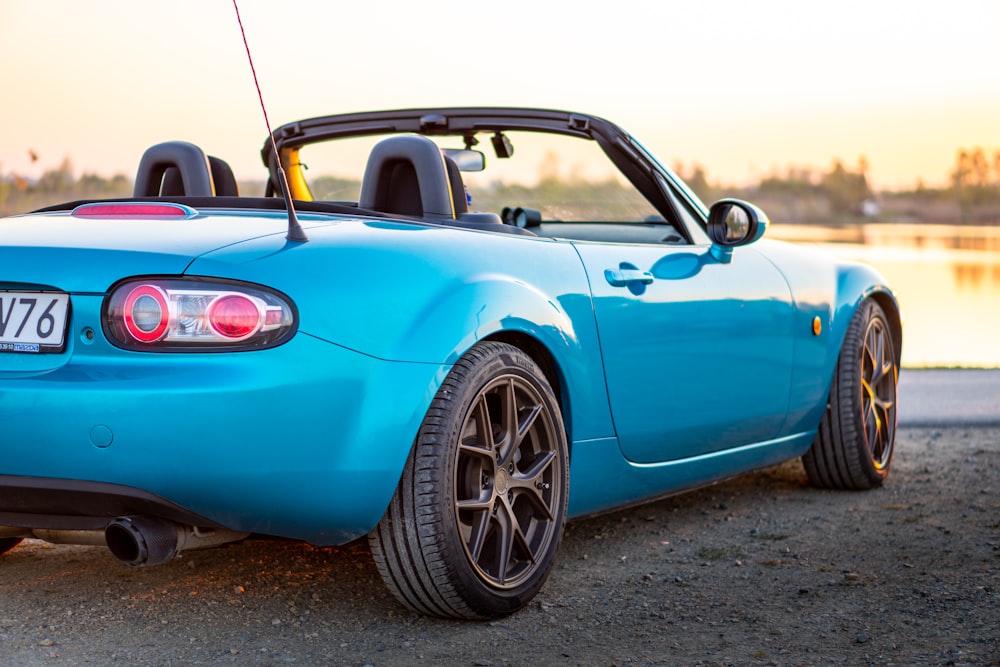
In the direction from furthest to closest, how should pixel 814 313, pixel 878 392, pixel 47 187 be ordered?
1. pixel 47 187
2. pixel 878 392
3. pixel 814 313

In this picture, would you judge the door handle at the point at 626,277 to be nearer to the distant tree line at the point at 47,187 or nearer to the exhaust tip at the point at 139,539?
the exhaust tip at the point at 139,539

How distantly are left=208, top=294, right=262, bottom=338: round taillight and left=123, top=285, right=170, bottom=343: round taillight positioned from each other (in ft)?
0.34

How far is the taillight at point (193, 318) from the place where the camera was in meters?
3.08

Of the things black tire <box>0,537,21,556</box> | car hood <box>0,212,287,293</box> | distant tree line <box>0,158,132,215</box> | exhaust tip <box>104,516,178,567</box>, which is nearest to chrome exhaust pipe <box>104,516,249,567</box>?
exhaust tip <box>104,516,178,567</box>

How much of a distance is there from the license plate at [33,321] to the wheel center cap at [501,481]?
1.17 meters

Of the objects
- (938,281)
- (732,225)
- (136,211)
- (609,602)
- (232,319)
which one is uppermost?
(136,211)

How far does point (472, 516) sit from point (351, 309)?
29.4 inches

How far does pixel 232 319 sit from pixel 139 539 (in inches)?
21.8

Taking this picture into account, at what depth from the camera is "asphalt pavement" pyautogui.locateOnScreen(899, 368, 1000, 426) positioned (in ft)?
25.1

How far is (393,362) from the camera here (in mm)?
3215

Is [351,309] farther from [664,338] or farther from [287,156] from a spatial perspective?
[287,156]

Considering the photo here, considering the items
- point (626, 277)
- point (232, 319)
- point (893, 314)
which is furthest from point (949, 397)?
point (232, 319)

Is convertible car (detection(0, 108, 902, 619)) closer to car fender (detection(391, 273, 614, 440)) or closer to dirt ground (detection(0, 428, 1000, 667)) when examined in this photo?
car fender (detection(391, 273, 614, 440))

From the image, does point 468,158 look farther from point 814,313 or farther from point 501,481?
point 501,481
